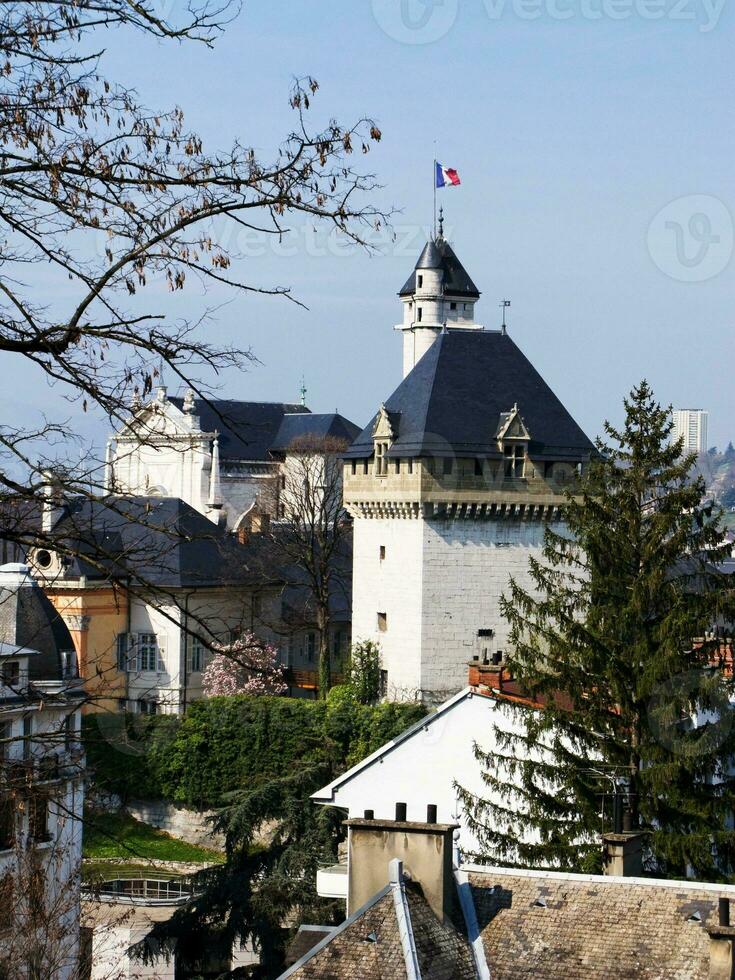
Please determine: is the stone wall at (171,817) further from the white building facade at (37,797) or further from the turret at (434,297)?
the turret at (434,297)

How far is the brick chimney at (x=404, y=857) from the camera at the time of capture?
15578 millimetres

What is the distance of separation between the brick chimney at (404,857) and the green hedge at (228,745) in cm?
2726

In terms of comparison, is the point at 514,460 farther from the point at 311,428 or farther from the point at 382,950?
the point at 311,428

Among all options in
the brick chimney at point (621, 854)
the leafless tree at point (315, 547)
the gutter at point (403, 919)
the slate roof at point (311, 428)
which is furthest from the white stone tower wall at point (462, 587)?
the slate roof at point (311, 428)

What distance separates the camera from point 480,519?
44.8m

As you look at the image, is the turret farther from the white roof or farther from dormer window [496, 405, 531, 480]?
the white roof

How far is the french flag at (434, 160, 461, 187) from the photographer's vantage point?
6303cm

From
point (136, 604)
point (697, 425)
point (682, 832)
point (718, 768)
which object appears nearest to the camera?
point (682, 832)

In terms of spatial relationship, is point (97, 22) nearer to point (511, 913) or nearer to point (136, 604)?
point (511, 913)

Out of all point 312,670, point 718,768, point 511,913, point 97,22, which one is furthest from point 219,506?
point 97,22

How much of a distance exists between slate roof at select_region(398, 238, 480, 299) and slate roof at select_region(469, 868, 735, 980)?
59891 mm

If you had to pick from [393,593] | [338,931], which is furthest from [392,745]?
[393,593]

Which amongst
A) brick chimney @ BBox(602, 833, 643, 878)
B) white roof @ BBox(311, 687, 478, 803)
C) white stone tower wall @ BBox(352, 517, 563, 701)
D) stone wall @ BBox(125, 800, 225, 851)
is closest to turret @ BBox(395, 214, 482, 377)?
white stone tower wall @ BBox(352, 517, 563, 701)

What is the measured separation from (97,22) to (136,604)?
155 ft
